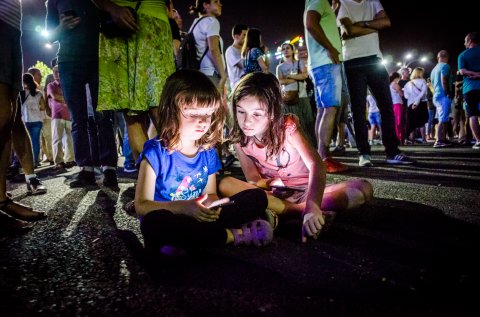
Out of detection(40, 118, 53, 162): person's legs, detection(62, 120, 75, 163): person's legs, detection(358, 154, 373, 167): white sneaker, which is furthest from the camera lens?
detection(40, 118, 53, 162): person's legs

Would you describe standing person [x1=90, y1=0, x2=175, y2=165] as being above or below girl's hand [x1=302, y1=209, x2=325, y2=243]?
above

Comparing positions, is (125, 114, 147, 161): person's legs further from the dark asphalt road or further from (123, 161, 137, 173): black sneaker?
(123, 161, 137, 173): black sneaker

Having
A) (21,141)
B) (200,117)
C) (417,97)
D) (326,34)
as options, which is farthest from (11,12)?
(417,97)

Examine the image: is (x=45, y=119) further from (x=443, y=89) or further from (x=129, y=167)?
(x=443, y=89)

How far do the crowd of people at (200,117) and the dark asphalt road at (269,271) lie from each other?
121 millimetres

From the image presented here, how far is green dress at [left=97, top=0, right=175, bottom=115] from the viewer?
7.63 feet

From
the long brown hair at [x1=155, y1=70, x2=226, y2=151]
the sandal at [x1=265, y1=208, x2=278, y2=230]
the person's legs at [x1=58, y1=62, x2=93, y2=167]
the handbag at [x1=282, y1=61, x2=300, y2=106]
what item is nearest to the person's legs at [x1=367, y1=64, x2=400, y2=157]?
the handbag at [x1=282, y1=61, x2=300, y2=106]

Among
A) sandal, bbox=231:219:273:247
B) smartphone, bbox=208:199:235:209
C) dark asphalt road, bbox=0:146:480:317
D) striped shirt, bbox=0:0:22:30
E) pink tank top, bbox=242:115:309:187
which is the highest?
striped shirt, bbox=0:0:22:30

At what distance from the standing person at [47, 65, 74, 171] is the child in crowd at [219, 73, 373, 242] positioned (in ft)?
16.6

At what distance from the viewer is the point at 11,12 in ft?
6.18

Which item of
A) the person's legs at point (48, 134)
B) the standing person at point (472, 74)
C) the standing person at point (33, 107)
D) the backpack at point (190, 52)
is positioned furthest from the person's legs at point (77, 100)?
the standing person at point (472, 74)

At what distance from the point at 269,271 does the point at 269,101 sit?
1.00 metres

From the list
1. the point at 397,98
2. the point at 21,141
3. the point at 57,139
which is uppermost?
the point at 397,98

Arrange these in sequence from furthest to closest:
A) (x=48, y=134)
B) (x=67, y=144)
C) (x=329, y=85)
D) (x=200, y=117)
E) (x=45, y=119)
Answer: (x=48, y=134), (x=45, y=119), (x=67, y=144), (x=329, y=85), (x=200, y=117)
